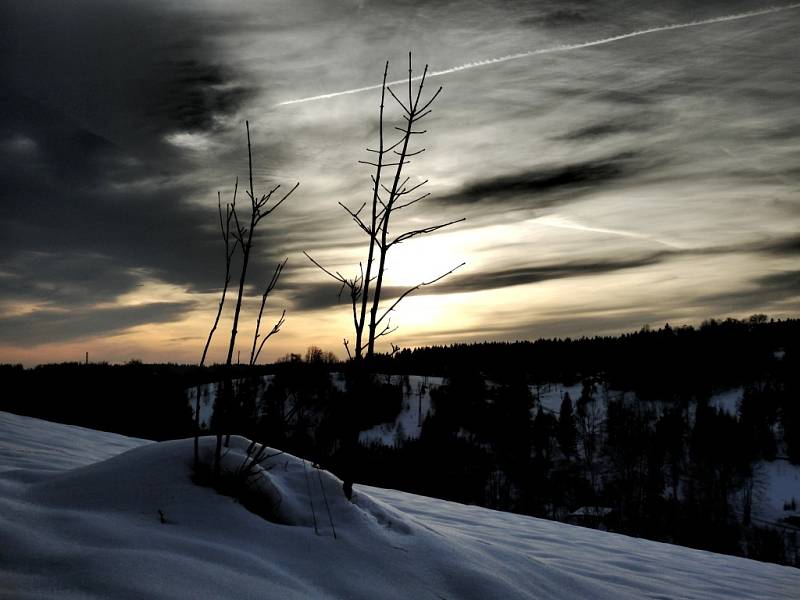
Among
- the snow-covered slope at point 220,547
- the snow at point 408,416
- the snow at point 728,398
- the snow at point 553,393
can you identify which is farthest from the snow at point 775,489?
the snow-covered slope at point 220,547

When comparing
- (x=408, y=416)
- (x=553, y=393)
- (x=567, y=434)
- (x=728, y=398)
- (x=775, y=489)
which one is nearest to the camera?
(x=775, y=489)

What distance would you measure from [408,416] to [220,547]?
11290cm

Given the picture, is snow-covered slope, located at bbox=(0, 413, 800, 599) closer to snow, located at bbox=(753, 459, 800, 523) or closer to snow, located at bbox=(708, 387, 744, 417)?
snow, located at bbox=(753, 459, 800, 523)

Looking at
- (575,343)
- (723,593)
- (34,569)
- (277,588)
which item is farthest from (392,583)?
(575,343)

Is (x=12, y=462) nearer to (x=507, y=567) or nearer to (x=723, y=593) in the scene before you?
(x=507, y=567)

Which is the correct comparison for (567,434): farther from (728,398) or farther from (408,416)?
(728,398)

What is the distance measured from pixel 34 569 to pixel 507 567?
241 centimetres

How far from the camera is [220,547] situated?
223cm

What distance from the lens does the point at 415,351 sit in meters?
156

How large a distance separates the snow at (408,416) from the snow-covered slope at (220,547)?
9086cm

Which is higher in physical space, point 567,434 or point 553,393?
point 553,393

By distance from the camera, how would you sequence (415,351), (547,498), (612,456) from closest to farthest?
(547,498) → (612,456) → (415,351)

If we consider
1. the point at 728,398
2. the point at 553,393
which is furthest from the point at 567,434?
the point at 728,398

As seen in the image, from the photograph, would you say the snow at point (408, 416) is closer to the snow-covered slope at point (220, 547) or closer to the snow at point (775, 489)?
the snow at point (775, 489)
